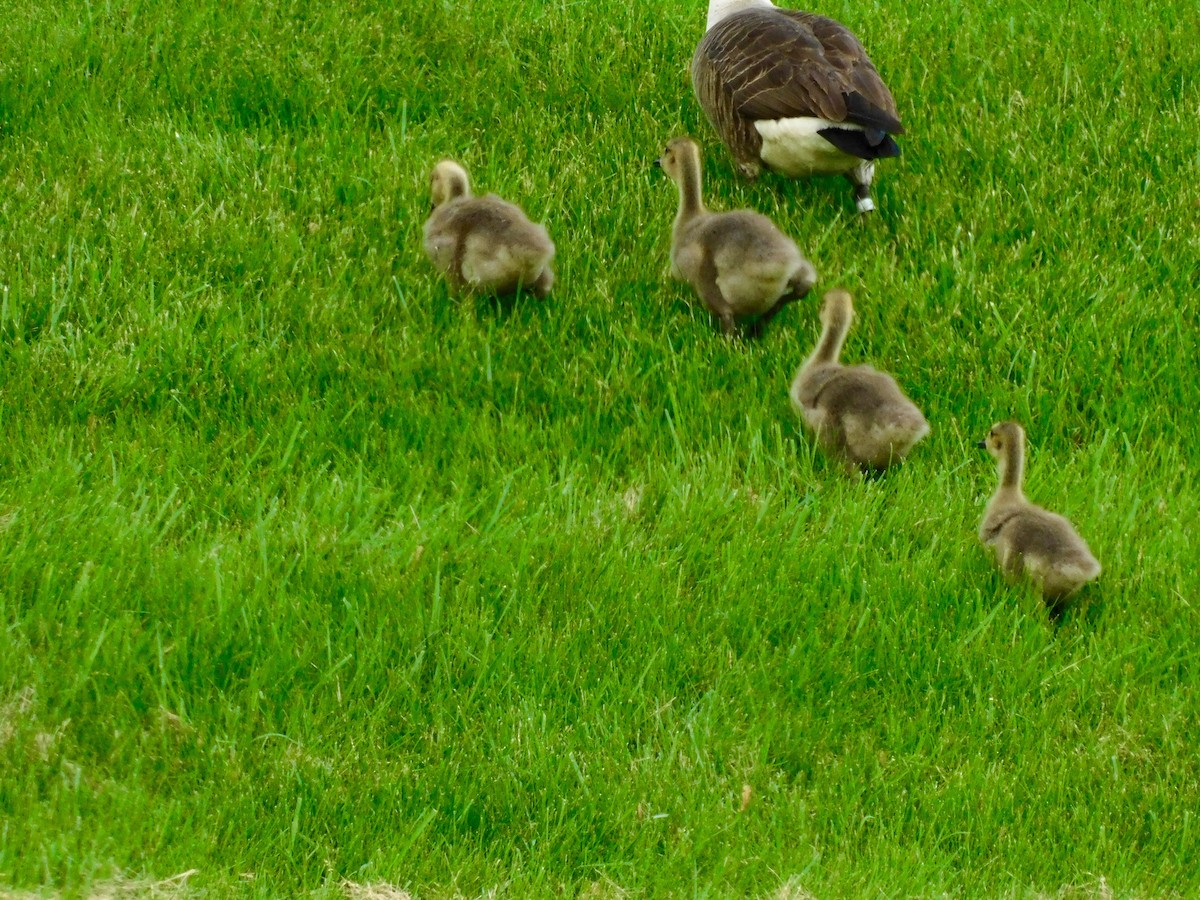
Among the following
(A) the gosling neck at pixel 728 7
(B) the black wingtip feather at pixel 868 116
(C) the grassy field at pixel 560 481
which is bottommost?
(C) the grassy field at pixel 560 481

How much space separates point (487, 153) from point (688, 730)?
15.2 feet

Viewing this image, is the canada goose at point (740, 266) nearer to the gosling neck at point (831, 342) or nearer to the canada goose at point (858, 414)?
the gosling neck at point (831, 342)

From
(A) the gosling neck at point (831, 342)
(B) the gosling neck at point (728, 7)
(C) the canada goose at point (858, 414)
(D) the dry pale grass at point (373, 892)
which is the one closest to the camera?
(D) the dry pale grass at point (373, 892)

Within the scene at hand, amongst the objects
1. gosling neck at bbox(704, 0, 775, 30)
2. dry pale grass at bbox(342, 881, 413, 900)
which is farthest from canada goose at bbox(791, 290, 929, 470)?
gosling neck at bbox(704, 0, 775, 30)

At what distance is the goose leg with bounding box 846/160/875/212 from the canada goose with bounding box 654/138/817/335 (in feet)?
3.21

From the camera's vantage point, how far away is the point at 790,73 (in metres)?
8.02

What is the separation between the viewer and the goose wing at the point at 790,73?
7742 mm

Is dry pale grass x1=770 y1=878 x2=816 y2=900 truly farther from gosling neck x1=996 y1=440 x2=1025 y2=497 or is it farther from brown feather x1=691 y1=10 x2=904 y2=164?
brown feather x1=691 y1=10 x2=904 y2=164

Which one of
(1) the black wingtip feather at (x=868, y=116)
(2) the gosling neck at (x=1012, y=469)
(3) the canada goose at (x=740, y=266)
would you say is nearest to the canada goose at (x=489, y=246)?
(3) the canada goose at (x=740, y=266)

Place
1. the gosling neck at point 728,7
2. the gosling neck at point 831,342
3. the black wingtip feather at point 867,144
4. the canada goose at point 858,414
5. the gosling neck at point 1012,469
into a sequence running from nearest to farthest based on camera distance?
the gosling neck at point 1012,469 < the canada goose at point 858,414 < the gosling neck at point 831,342 < the black wingtip feather at point 867,144 < the gosling neck at point 728,7

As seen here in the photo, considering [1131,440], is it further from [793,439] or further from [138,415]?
[138,415]

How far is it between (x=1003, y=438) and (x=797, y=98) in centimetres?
259

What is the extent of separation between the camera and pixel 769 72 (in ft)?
26.6

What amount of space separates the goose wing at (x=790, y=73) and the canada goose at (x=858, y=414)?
1.72 m
